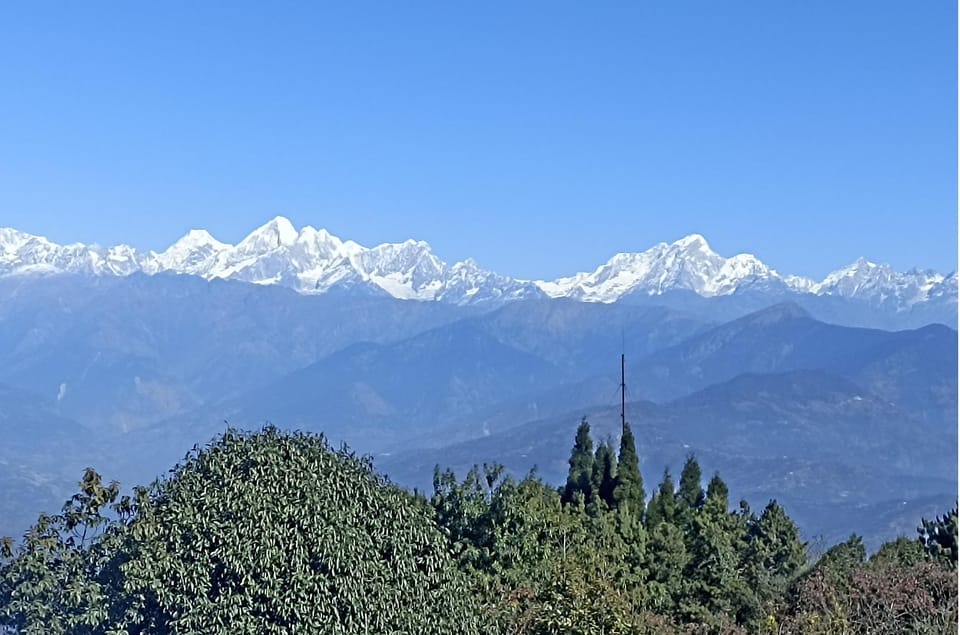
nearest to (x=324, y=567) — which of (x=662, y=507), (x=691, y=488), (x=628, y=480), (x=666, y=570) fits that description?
(x=666, y=570)

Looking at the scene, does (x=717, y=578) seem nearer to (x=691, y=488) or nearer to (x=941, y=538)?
(x=941, y=538)

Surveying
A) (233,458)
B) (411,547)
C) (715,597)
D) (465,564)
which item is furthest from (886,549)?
(233,458)

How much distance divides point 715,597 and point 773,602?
4462 mm

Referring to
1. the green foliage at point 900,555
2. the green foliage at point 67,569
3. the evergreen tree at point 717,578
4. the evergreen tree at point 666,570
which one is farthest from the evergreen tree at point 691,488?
the green foliage at point 67,569

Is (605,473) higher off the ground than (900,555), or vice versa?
(605,473)

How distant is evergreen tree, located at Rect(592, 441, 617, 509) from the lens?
145 feet

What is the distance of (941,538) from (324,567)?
20972mm

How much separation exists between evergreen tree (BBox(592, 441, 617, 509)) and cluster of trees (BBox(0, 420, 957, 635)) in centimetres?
1756

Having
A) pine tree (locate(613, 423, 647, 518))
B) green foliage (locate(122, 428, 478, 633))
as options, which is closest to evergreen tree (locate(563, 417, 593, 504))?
pine tree (locate(613, 423, 647, 518))

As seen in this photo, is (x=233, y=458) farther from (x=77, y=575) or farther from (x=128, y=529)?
(x=77, y=575)

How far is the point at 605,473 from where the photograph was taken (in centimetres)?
4541

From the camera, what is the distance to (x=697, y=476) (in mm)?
46625

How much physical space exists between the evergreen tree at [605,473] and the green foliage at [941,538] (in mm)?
11436

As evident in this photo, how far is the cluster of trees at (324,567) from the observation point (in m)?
17.2
